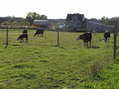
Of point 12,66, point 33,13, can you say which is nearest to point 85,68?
point 12,66

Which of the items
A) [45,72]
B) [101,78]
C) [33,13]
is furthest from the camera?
[33,13]

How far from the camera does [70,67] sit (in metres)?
12.4

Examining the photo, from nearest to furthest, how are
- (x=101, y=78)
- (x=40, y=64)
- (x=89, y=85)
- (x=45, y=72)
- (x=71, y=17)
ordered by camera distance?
(x=89, y=85) → (x=101, y=78) → (x=45, y=72) → (x=40, y=64) → (x=71, y=17)

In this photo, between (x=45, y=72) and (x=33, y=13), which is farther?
(x=33, y=13)

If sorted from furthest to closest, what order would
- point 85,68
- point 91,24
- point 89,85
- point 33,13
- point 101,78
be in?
point 33,13, point 91,24, point 85,68, point 101,78, point 89,85

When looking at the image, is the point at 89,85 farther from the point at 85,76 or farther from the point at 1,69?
the point at 1,69

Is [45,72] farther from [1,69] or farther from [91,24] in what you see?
[91,24]

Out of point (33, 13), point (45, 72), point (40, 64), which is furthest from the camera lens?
point (33, 13)

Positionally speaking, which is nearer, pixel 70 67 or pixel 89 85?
pixel 89 85

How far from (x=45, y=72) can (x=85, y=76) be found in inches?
64.5

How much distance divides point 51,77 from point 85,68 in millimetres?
2286

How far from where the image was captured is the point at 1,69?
1177 centimetres

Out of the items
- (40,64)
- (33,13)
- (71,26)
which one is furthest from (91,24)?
(40,64)

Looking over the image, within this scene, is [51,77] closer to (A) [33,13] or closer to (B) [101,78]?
(B) [101,78]
